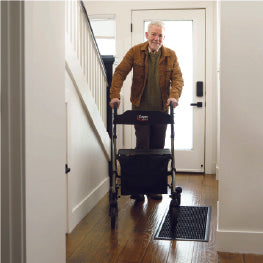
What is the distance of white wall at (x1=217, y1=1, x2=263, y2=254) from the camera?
2.18 meters

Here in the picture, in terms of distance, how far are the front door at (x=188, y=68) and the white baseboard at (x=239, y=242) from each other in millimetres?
2693

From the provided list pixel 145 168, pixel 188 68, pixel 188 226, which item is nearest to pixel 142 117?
pixel 145 168

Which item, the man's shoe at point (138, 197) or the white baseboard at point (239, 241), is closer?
the white baseboard at point (239, 241)

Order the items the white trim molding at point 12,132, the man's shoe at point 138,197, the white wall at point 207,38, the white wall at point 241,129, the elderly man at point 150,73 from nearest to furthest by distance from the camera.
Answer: the white trim molding at point 12,132 < the white wall at point 241,129 < the elderly man at point 150,73 < the man's shoe at point 138,197 < the white wall at point 207,38

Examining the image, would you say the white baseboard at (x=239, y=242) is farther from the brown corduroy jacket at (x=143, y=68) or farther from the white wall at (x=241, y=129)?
the brown corduroy jacket at (x=143, y=68)

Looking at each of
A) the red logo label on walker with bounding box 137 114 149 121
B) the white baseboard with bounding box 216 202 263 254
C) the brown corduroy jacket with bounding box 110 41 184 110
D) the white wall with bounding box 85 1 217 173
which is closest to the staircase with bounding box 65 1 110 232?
the brown corduroy jacket with bounding box 110 41 184 110

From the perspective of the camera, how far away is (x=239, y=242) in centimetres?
225

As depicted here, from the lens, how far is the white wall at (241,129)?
7.14ft

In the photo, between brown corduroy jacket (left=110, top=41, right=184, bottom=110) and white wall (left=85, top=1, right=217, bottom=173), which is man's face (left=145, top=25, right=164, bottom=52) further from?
white wall (left=85, top=1, right=217, bottom=173)

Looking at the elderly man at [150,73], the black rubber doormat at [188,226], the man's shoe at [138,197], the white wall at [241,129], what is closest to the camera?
the white wall at [241,129]

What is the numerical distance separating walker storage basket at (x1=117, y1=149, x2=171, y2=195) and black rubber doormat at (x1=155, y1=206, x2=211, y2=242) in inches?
9.2

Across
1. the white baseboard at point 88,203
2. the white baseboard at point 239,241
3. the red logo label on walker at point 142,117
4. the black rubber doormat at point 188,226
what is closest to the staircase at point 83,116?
the white baseboard at point 88,203

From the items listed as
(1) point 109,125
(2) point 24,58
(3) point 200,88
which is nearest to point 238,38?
(2) point 24,58

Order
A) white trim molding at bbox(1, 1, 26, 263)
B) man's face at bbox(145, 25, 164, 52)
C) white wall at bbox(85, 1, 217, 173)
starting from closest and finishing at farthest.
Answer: white trim molding at bbox(1, 1, 26, 263) < man's face at bbox(145, 25, 164, 52) < white wall at bbox(85, 1, 217, 173)
